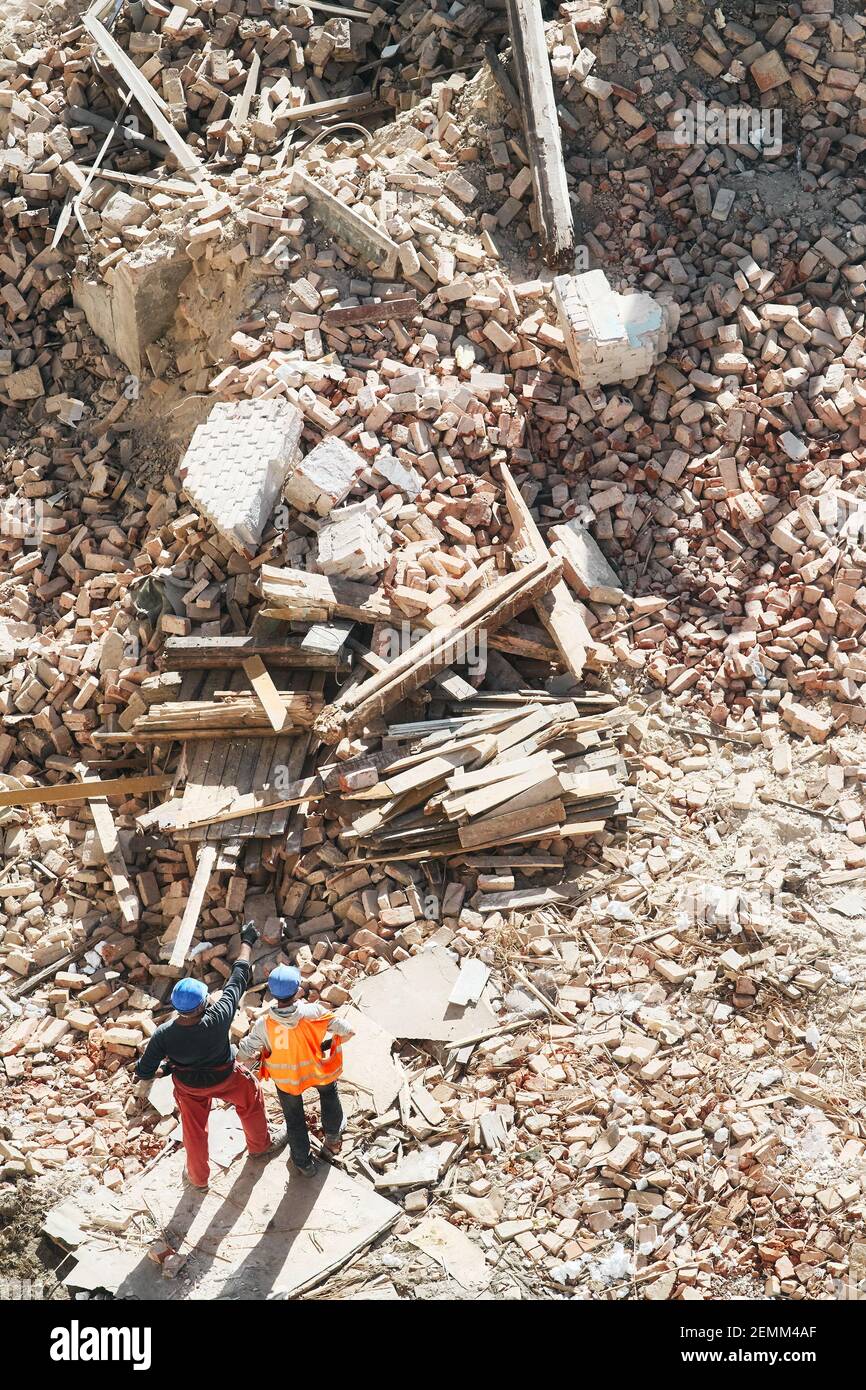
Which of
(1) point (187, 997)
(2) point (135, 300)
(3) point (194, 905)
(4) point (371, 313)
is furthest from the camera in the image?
(2) point (135, 300)

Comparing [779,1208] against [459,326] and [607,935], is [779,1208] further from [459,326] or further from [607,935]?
[459,326]

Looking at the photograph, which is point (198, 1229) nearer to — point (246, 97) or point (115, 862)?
point (115, 862)

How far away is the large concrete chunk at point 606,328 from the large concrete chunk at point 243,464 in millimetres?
2383

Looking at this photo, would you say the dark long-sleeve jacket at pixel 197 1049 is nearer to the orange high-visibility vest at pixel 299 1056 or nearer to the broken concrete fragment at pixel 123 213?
the orange high-visibility vest at pixel 299 1056

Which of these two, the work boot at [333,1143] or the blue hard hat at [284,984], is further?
the work boot at [333,1143]

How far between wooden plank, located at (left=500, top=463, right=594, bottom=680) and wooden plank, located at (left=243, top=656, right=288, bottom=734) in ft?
6.91

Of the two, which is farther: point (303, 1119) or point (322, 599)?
point (322, 599)

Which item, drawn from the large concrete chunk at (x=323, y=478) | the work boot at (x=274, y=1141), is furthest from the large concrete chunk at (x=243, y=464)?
the work boot at (x=274, y=1141)

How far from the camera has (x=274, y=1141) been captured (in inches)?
317

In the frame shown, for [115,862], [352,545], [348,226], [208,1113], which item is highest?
[348,226]

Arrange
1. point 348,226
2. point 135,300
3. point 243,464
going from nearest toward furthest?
point 243,464
point 348,226
point 135,300

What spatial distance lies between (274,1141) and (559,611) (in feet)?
14.2

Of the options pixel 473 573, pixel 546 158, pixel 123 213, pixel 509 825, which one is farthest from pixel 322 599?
pixel 123 213

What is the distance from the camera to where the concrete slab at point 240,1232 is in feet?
24.1
